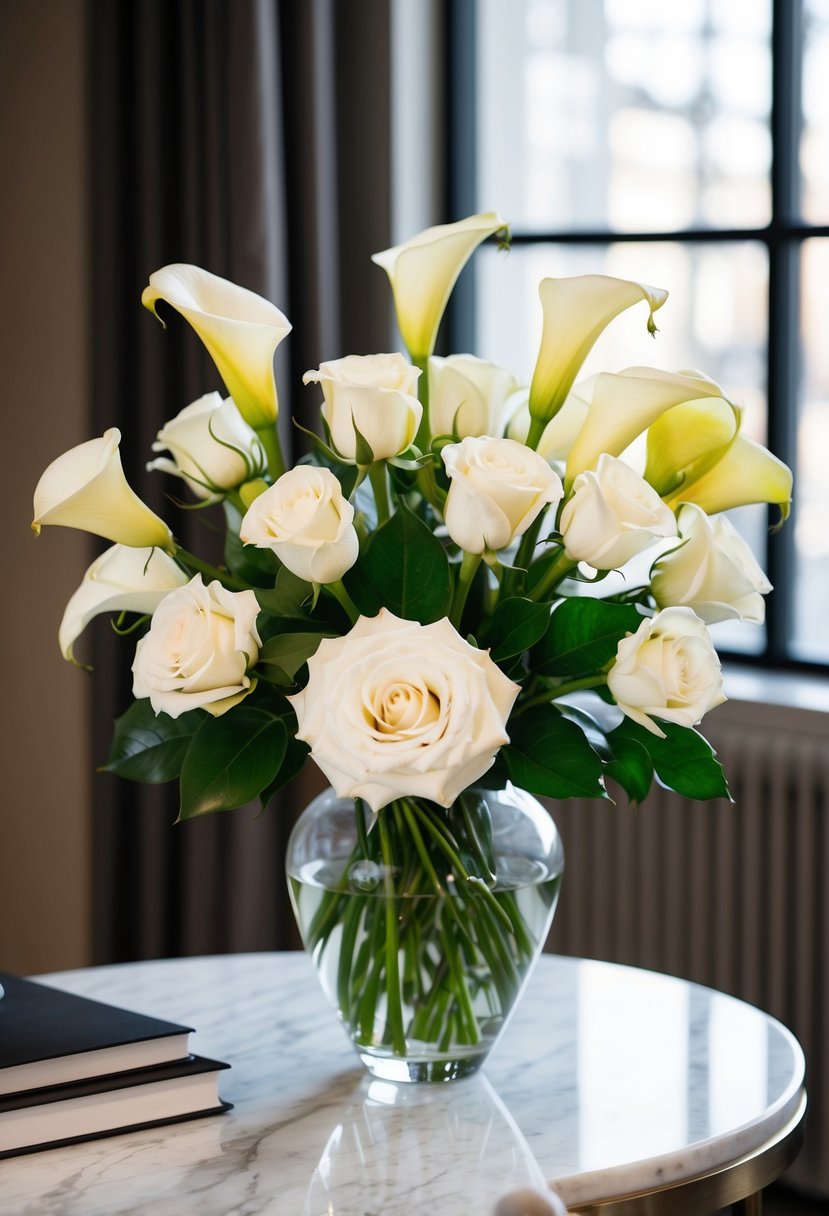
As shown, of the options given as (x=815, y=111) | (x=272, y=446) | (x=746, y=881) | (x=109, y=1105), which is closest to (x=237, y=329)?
(x=272, y=446)

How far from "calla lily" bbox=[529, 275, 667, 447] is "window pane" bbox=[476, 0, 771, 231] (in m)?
1.41

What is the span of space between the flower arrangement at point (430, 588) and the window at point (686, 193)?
123 cm

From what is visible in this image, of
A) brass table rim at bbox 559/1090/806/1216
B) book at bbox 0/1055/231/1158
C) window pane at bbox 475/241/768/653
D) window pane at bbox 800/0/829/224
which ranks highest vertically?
window pane at bbox 800/0/829/224

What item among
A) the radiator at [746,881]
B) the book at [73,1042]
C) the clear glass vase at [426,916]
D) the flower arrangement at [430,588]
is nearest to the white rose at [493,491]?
the flower arrangement at [430,588]

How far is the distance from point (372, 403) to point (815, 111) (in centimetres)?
156

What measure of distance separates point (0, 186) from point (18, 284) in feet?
0.64

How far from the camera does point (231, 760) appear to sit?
1.07 metres

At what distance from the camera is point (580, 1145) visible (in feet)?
3.48

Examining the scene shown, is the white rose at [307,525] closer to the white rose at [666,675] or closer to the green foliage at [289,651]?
the green foliage at [289,651]

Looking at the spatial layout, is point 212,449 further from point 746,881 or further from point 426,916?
point 746,881

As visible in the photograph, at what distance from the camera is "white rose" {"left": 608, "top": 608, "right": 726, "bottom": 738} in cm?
101

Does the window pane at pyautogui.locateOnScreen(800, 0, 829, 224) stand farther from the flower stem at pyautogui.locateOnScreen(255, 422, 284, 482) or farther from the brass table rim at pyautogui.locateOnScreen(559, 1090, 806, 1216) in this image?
the brass table rim at pyautogui.locateOnScreen(559, 1090, 806, 1216)

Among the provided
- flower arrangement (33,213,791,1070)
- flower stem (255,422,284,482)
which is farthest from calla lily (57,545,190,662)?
flower stem (255,422,284,482)

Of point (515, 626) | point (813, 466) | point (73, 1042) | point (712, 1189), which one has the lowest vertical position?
point (712, 1189)
